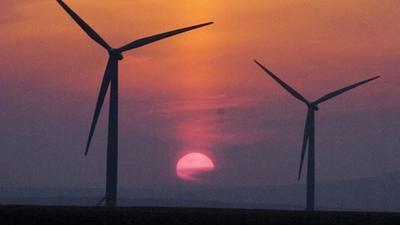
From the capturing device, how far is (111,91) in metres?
81.7

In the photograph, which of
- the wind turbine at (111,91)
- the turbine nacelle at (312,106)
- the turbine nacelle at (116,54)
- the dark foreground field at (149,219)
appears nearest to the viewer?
the dark foreground field at (149,219)

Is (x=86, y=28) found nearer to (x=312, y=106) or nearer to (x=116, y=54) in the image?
(x=116, y=54)

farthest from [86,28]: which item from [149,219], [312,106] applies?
[312,106]

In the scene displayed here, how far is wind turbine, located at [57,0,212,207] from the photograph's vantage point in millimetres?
79062

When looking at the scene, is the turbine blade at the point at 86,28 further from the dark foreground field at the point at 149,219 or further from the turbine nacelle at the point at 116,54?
the dark foreground field at the point at 149,219

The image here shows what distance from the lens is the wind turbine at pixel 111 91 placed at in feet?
259

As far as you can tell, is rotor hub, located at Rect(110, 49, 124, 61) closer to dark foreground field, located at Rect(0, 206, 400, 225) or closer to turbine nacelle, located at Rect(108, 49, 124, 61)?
turbine nacelle, located at Rect(108, 49, 124, 61)

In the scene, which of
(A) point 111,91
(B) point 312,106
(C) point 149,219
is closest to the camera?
(C) point 149,219

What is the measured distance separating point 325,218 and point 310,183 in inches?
1241

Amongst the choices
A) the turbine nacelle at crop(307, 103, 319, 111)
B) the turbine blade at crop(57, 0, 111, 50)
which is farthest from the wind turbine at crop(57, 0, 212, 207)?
the turbine nacelle at crop(307, 103, 319, 111)

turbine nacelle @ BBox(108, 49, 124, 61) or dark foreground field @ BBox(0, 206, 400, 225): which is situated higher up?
turbine nacelle @ BBox(108, 49, 124, 61)

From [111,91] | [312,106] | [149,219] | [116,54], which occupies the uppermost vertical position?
[312,106]

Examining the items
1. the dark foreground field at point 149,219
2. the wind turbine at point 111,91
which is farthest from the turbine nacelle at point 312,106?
the dark foreground field at point 149,219

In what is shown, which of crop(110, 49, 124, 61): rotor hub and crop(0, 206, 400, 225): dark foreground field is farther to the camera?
crop(110, 49, 124, 61): rotor hub
